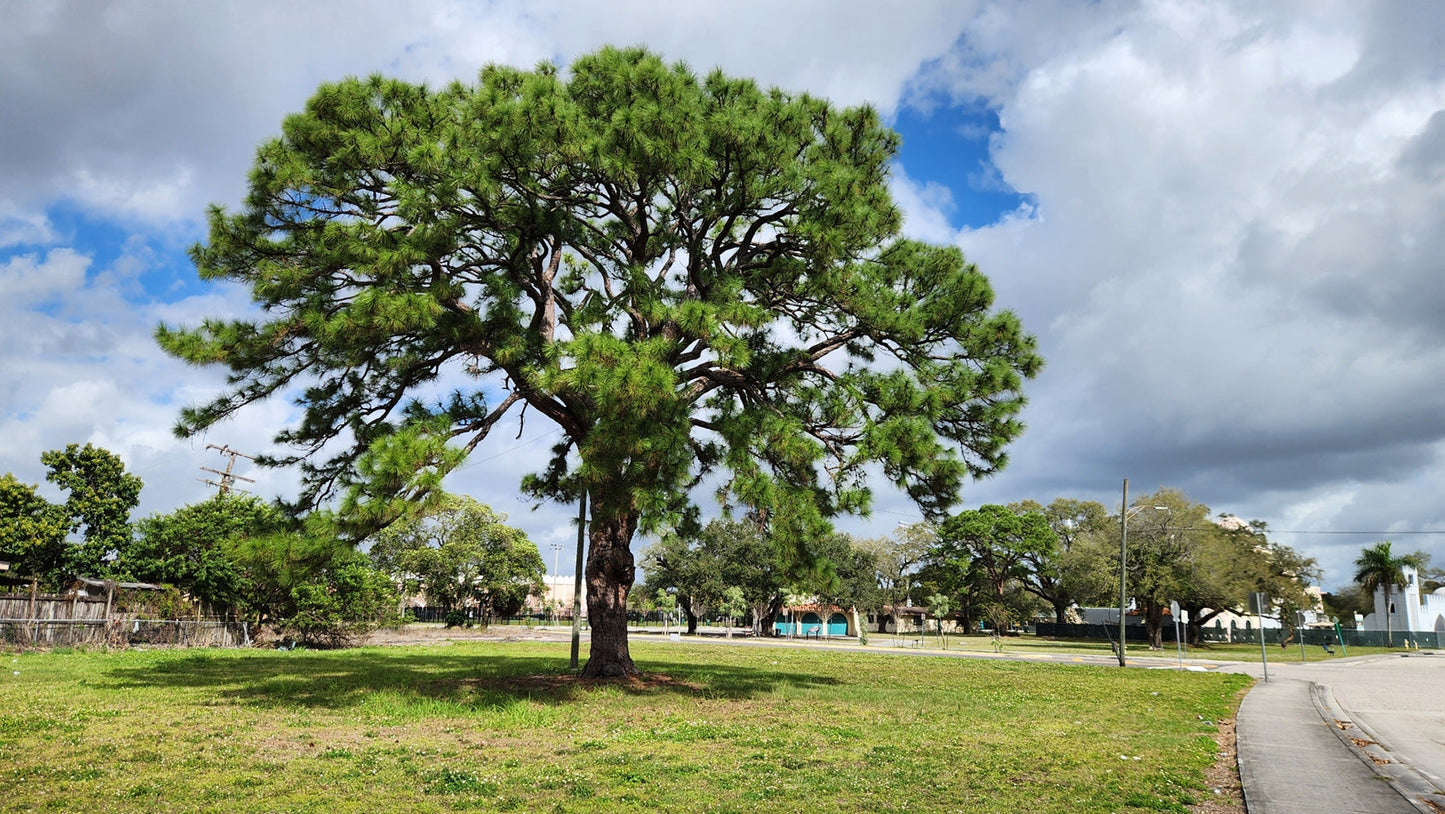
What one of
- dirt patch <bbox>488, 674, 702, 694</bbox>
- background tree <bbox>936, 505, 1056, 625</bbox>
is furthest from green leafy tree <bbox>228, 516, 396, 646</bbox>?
background tree <bbox>936, 505, 1056, 625</bbox>

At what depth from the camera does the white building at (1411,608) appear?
222 feet

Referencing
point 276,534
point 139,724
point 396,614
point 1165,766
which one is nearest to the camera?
point 1165,766

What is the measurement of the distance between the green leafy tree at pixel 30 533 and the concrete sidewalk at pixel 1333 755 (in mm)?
42044

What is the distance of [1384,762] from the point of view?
32.4ft

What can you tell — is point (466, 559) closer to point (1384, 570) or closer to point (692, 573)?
point (692, 573)

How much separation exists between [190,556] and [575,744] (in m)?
27.2

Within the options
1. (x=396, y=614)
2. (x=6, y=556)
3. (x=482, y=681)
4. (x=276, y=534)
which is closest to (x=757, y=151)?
(x=276, y=534)

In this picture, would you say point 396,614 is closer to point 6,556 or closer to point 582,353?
point 6,556

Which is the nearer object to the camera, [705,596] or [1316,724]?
[1316,724]

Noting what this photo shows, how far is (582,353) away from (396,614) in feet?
99.7

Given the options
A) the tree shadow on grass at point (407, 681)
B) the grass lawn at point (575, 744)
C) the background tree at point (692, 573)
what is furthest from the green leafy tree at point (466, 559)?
the grass lawn at point (575, 744)

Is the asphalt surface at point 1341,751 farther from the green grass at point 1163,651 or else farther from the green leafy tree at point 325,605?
the green leafy tree at point 325,605

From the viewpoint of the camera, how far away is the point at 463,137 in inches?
489

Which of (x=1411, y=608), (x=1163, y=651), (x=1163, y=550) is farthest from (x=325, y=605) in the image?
(x=1411, y=608)
